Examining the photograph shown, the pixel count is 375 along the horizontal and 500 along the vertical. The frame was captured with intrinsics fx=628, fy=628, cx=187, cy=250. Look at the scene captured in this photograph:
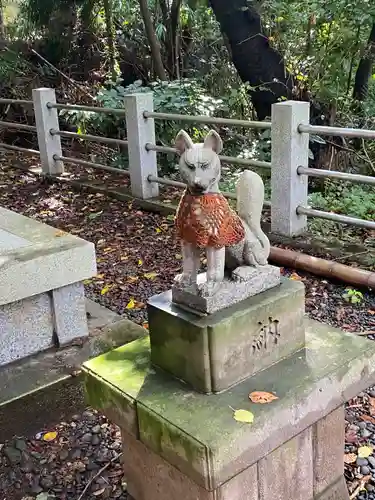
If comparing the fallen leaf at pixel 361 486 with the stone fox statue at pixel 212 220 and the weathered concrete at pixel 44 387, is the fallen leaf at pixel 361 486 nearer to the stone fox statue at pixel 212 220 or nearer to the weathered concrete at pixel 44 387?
the stone fox statue at pixel 212 220

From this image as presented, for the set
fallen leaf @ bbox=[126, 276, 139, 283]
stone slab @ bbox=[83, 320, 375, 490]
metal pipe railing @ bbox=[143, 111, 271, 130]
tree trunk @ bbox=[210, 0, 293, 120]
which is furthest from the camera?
tree trunk @ bbox=[210, 0, 293, 120]

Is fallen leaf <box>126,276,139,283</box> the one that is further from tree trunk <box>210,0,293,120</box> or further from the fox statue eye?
tree trunk <box>210,0,293,120</box>

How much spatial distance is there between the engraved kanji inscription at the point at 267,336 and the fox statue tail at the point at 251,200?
255 millimetres

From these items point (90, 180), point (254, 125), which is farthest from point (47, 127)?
point (254, 125)

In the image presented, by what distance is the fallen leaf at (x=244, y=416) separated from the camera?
6.29 ft

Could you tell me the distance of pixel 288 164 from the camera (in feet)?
16.0

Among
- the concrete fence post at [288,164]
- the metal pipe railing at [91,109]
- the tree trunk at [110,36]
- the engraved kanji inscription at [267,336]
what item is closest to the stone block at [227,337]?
the engraved kanji inscription at [267,336]

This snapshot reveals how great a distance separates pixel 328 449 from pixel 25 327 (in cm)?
160

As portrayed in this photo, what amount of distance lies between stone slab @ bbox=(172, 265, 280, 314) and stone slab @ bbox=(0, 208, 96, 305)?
1081 millimetres

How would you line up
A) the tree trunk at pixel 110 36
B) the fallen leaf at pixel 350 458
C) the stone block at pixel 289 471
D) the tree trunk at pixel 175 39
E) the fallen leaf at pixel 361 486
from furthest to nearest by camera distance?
the tree trunk at pixel 110 36
the tree trunk at pixel 175 39
the fallen leaf at pixel 350 458
the fallen leaf at pixel 361 486
the stone block at pixel 289 471

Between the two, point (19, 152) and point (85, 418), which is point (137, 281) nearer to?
point (85, 418)

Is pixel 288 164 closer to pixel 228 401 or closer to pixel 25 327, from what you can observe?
pixel 25 327

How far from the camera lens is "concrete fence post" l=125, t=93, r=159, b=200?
6129mm

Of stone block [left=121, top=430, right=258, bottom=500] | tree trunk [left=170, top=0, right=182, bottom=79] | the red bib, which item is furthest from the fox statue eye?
tree trunk [left=170, top=0, right=182, bottom=79]
